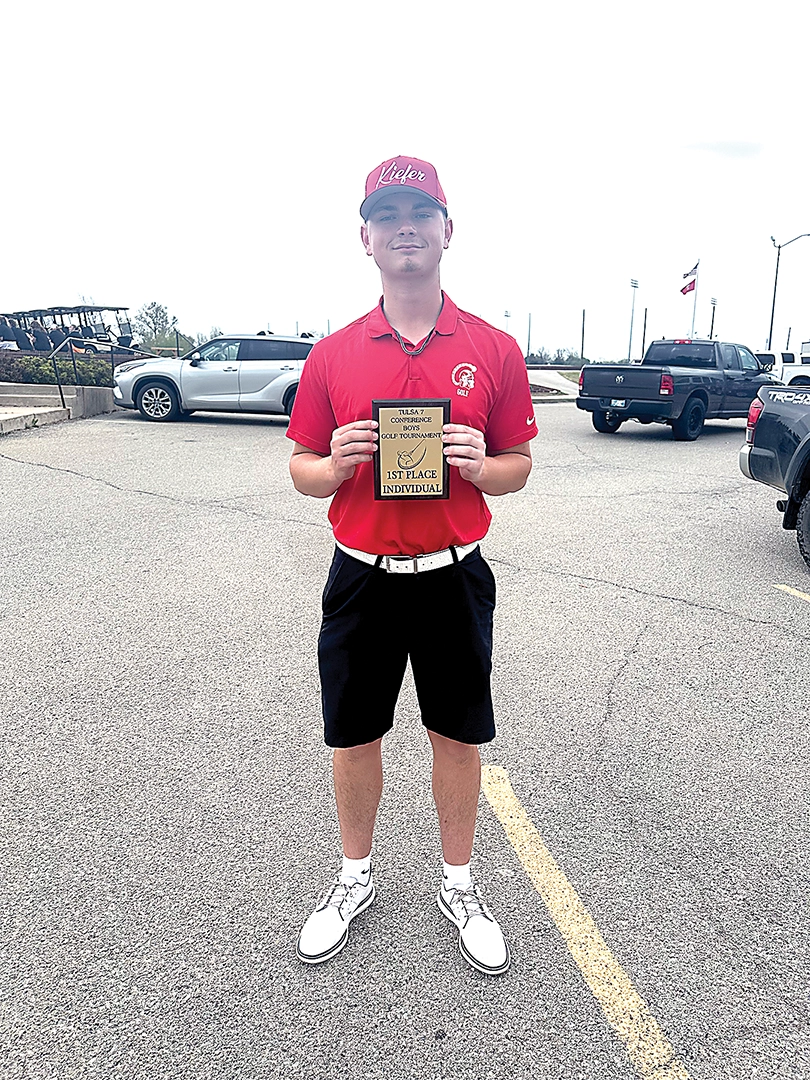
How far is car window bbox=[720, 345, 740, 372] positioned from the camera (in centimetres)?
1523

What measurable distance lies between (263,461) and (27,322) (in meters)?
18.6

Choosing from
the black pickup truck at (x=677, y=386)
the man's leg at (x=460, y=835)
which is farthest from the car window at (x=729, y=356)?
the man's leg at (x=460, y=835)

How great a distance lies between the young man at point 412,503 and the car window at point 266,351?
13.2 m

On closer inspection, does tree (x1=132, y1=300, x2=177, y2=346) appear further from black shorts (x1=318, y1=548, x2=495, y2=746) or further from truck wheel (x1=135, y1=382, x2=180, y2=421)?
black shorts (x1=318, y1=548, x2=495, y2=746)

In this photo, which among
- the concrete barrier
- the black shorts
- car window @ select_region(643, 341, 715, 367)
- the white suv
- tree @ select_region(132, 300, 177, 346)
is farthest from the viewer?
tree @ select_region(132, 300, 177, 346)

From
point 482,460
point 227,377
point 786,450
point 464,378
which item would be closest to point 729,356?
point 227,377

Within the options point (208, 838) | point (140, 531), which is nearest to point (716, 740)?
point (208, 838)

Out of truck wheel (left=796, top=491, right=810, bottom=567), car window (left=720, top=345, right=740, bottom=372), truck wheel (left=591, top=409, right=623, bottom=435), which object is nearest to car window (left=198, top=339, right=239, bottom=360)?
truck wheel (left=591, top=409, right=623, bottom=435)

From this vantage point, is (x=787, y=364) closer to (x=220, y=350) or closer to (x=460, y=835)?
(x=220, y=350)

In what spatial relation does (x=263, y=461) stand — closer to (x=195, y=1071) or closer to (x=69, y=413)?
(x=69, y=413)

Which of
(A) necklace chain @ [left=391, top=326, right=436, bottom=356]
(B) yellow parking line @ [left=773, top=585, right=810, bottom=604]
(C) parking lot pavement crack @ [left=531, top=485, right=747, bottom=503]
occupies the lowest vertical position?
(C) parking lot pavement crack @ [left=531, top=485, right=747, bottom=503]

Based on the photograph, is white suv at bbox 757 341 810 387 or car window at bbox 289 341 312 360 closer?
car window at bbox 289 341 312 360

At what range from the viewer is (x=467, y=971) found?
2230 mm

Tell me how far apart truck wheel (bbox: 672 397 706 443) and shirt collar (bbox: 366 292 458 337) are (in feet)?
42.5
